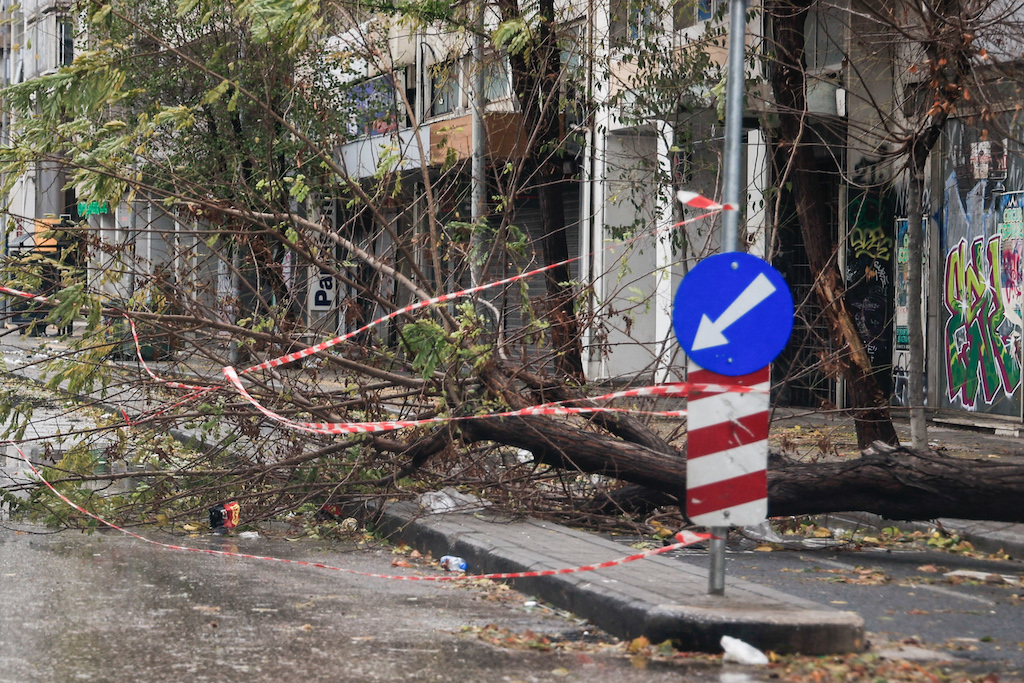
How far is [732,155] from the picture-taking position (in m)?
5.60

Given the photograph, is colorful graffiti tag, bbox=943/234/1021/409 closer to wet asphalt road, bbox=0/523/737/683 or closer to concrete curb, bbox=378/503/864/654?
concrete curb, bbox=378/503/864/654

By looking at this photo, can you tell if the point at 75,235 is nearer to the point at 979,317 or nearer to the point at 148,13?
the point at 979,317

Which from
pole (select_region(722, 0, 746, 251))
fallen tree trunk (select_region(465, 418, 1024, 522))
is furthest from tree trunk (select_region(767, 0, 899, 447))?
pole (select_region(722, 0, 746, 251))

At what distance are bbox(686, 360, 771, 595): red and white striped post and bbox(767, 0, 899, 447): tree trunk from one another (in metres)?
5.43

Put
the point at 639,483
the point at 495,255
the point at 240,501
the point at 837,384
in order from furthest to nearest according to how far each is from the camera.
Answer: the point at 837,384, the point at 495,255, the point at 240,501, the point at 639,483

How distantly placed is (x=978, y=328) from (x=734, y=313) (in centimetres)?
1094

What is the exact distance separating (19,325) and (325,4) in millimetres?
3067

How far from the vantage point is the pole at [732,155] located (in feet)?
18.1

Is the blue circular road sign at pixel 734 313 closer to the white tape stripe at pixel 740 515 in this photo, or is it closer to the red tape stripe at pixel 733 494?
the red tape stripe at pixel 733 494

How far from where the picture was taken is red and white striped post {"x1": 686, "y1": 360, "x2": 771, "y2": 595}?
550cm

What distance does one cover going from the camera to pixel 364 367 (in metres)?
8.94

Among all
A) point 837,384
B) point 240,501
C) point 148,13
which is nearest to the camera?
point 240,501

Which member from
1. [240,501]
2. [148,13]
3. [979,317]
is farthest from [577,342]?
[148,13]

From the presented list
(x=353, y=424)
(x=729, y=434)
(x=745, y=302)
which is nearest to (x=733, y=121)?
(x=745, y=302)
